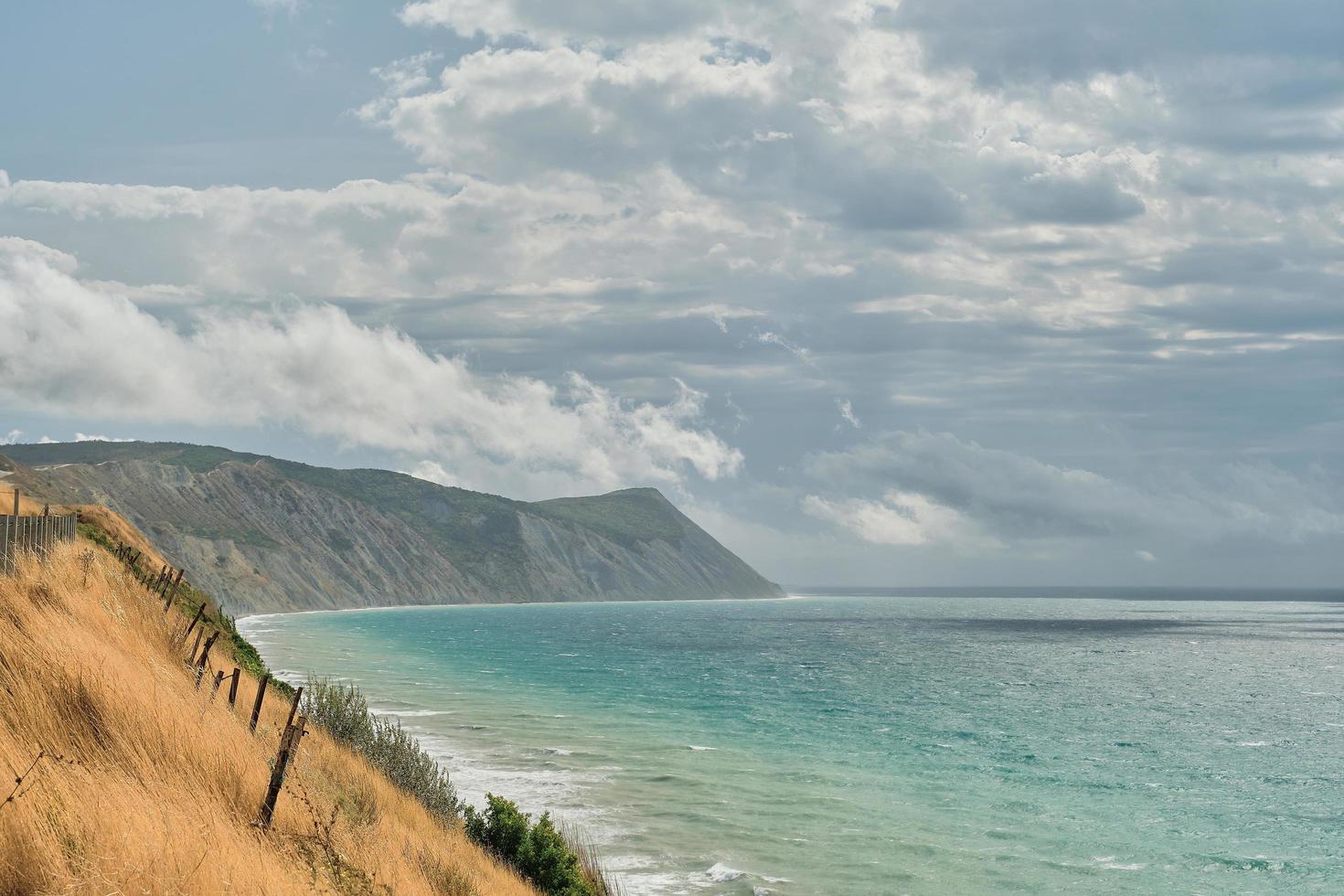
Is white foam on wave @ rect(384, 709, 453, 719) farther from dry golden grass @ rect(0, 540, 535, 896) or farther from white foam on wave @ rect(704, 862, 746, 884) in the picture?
dry golden grass @ rect(0, 540, 535, 896)

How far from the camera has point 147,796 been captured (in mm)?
8844

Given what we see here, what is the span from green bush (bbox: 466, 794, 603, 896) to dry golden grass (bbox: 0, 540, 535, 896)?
1.14 m

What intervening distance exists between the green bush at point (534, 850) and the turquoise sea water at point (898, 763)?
3.72 m

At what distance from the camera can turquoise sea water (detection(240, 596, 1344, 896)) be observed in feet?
82.1

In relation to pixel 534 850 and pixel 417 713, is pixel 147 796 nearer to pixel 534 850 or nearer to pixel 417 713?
pixel 534 850

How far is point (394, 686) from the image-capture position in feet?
198

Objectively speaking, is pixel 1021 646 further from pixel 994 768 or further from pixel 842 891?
pixel 842 891

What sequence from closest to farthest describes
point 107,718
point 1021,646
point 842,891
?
point 107,718, point 842,891, point 1021,646

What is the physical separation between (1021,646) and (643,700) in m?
75.7

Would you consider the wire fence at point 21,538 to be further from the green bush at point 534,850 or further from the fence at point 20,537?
the green bush at point 534,850

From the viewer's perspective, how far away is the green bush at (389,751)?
71.1 ft

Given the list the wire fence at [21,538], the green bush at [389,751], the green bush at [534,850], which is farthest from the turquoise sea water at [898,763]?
the wire fence at [21,538]

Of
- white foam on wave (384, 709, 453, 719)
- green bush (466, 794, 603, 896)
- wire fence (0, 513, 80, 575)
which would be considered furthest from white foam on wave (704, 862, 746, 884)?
white foam on wave (384, 709, 453, 719)

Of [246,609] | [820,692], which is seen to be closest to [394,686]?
[820,692]
